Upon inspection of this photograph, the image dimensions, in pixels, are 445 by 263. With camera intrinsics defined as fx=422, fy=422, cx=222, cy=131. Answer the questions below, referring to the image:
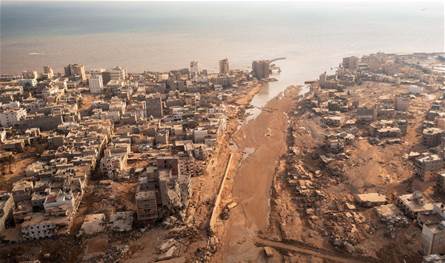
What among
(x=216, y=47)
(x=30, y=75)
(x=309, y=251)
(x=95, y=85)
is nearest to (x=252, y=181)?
(x=309, y=251)

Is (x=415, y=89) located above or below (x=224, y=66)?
below

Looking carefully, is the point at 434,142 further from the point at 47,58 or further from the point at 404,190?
the point at 47,58

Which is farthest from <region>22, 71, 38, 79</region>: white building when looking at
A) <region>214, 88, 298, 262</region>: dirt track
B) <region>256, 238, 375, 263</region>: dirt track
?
<region>256, 238, 375, 263</region>: dirt track

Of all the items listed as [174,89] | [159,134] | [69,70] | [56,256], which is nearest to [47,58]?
[69,70]

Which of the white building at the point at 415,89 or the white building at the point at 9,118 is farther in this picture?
the white building at the point at 415,89

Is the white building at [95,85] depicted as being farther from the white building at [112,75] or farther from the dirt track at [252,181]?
the dirt track at [252,181]

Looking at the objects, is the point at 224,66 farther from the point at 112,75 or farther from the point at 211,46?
the point at 211,46

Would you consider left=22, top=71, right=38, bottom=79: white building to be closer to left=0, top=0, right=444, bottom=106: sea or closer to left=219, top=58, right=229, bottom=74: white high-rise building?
left=0, top=0, right=444, bottom=106: sea

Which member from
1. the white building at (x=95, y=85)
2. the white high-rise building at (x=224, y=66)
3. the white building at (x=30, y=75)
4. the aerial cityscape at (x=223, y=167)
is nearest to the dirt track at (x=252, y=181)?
the aerial cityscape at (x=223, y=167)
